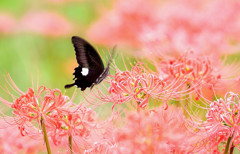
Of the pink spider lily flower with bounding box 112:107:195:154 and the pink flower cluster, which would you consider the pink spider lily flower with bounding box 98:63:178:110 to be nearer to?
the pink flower cluster

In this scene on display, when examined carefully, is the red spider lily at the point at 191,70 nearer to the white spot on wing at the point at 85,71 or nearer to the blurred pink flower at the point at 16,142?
the white spot on wing at the point at 85,71

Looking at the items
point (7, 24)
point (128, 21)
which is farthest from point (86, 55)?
point (7, 24)

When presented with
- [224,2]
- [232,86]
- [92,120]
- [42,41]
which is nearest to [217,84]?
[232,86]

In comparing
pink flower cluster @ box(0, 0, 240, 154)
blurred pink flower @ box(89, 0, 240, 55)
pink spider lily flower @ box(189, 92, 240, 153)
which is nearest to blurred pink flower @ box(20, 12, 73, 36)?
blurred pink flower @ box(89, 0, 240, 55)

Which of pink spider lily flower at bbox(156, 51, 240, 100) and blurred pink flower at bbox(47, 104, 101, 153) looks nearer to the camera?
blurred pink flower at bbox(47, 104, 101, 153)

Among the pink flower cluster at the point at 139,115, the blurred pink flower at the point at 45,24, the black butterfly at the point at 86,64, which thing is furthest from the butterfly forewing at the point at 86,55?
the blurred pink flower at the point at 45,24

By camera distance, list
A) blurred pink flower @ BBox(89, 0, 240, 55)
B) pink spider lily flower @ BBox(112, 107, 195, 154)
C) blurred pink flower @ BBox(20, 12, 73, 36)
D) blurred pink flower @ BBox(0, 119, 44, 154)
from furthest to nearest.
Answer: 1. blurred pink flower @ BBox(20, 12, 73, 36)
2. blurred pink flower @ BBox(89, 0, 240, 55)
3. blurred pink flower @ BBox(0, 119, 44, 154)
4. pink spider lily flower @ BBox(112, 107, 195, 154)

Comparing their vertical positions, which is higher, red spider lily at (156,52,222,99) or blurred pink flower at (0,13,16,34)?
blurred pink flower at (0,13,16,34)

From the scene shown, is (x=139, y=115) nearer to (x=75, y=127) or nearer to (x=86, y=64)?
(x=75, y=127)
